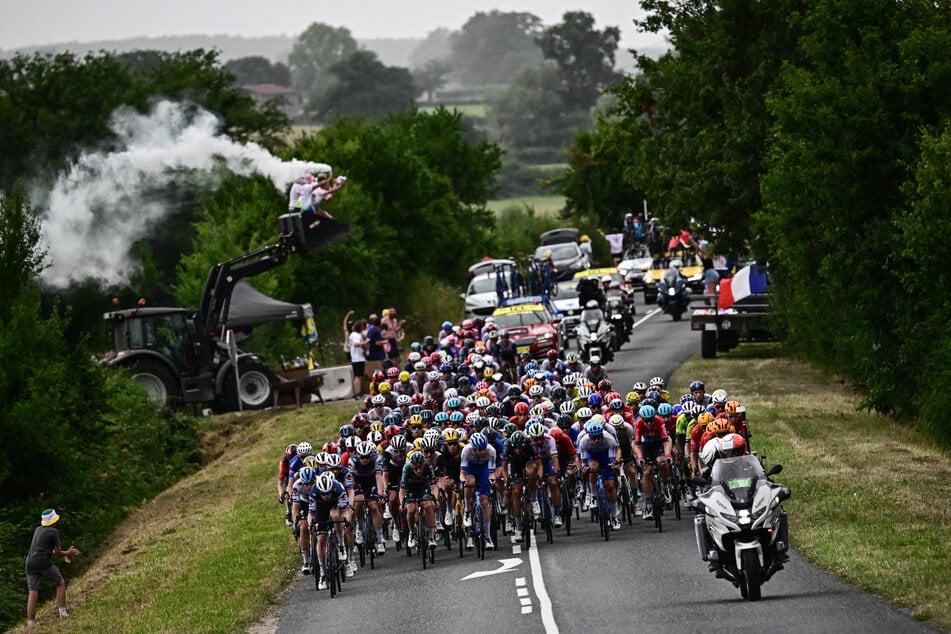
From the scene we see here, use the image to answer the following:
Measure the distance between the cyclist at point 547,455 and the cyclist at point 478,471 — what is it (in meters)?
0.85

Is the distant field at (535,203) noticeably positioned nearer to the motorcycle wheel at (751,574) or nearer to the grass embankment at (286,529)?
the grass embankment at (286,529)

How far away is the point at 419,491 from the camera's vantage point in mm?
22922

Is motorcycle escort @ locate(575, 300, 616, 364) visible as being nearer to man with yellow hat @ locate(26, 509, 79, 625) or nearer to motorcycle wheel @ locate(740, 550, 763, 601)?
man with yellow hat @ locate(26, 509, 79, 625)

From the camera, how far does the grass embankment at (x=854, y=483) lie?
62.2 ft

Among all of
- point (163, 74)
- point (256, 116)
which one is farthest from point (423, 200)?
point (163, 74)

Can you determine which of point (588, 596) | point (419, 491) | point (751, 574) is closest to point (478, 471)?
point (419, 491)

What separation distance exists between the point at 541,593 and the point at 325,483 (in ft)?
11.8

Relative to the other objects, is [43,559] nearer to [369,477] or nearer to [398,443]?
[369,477]

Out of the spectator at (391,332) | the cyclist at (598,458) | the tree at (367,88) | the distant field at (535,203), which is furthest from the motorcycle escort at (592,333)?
the tree at (367,88)

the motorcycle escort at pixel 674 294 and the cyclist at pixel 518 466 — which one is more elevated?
the motorcycle escort at pixel 674 294

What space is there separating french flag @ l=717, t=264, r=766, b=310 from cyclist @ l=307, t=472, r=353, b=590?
1062 inches

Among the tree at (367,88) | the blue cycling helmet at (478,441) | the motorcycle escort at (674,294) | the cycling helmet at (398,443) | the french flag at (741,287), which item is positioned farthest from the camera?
the tree at (367,88)

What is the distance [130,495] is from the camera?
37.3 meters

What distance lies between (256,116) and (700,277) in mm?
24515
